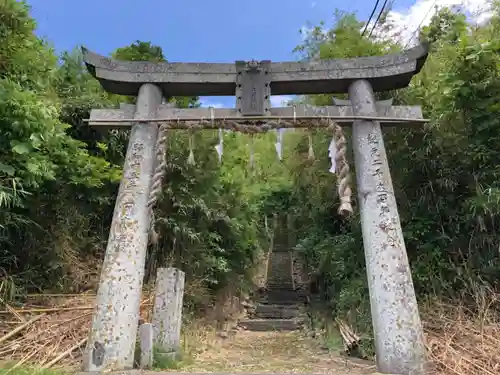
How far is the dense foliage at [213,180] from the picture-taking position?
4.93 m

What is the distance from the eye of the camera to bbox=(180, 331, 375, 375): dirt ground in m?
4.77

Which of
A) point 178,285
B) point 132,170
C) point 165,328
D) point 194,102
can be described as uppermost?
point 194,102

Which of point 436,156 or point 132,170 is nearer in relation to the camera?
point 132,170

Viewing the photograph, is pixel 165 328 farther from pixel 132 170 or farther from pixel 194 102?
pixel 194 102

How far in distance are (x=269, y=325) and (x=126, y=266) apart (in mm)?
6589

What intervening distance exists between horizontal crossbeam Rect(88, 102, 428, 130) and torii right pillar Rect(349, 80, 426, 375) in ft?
0.58

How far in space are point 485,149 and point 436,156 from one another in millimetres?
760

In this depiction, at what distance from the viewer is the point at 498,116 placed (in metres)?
4.97

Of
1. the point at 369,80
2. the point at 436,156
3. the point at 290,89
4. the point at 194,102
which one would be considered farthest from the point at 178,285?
the point at 194,102

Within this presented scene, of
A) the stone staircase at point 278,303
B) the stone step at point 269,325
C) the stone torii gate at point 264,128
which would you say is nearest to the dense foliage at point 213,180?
the stone torii gate at point 264,128

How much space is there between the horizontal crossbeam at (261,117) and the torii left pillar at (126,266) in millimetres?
192

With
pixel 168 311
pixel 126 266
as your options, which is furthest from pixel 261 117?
pixel 168 311

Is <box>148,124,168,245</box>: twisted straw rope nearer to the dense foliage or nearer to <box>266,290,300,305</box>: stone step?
the dense foliage

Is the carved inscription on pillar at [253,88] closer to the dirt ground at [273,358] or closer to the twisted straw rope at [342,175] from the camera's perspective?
the twisted straw rope at [342,175]
